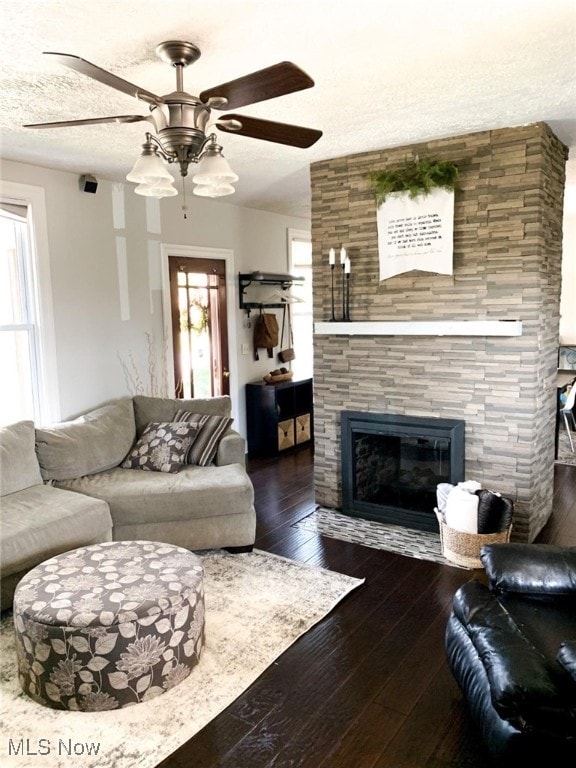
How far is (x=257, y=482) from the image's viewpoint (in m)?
4.98

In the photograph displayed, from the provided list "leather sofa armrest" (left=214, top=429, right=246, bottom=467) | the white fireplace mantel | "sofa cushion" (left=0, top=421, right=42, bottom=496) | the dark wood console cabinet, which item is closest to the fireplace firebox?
the white fireplace mantel

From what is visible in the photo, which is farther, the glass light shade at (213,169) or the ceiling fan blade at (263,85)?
the glass light shade at (213,169)

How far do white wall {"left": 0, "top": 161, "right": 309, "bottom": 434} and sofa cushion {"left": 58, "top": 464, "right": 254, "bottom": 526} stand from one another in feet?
3.28

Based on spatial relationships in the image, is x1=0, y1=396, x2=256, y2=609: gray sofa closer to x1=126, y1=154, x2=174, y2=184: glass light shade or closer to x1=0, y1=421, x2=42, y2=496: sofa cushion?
x1=0, y1=421, x2=42, y2=496: sofa cushion

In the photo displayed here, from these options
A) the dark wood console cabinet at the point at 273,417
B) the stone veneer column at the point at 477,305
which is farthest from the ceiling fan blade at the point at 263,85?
the dark wood console cabinet at the point at 273,417

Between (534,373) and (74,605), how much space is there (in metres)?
2.72

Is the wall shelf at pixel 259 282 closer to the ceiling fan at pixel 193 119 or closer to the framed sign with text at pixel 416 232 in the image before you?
the framed sign with text at pixel 416 232

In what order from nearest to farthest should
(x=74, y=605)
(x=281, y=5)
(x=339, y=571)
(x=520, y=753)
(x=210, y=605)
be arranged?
(x=520, y=753) → (x=281, y=5) → (x=74, y=605) → (x=210, y=605) → (x=339, y=571)

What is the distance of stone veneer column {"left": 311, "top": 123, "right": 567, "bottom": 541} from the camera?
3295 millimetres

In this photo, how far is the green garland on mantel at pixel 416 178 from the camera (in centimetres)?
340

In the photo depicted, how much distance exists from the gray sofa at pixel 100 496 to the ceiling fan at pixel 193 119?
5.85ft

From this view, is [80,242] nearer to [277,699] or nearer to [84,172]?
[84,172]

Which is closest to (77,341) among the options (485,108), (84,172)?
(84,172)

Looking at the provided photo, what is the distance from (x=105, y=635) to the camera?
210 cm
